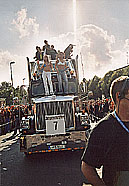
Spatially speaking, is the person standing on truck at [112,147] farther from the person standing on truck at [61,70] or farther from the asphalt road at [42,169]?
the person standing on truck at [61,70]

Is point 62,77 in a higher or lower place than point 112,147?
higher

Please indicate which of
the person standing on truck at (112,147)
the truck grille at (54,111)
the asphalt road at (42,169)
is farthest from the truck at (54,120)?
the person standing on truck at (112,147)

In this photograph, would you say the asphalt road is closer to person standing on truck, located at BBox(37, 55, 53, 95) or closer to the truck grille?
the truck grille

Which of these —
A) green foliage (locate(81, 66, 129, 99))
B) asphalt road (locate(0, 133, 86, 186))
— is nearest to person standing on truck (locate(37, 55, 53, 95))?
asphalt road (locate(0, 133, 86, 186))

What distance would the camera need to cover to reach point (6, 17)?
7.52 ft

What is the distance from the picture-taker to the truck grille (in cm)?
388

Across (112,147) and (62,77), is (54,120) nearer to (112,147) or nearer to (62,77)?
(62,77)

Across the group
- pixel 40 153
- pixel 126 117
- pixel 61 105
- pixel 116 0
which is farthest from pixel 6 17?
pixel 40 153

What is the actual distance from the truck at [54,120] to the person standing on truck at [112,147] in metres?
2.08

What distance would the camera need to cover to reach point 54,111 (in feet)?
Result: 12.8

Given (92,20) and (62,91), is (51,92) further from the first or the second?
(92,20)

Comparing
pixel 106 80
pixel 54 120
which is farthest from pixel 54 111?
pixel 106 80

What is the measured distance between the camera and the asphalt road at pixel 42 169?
2.83 m

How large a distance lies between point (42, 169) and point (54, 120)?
662 mm
